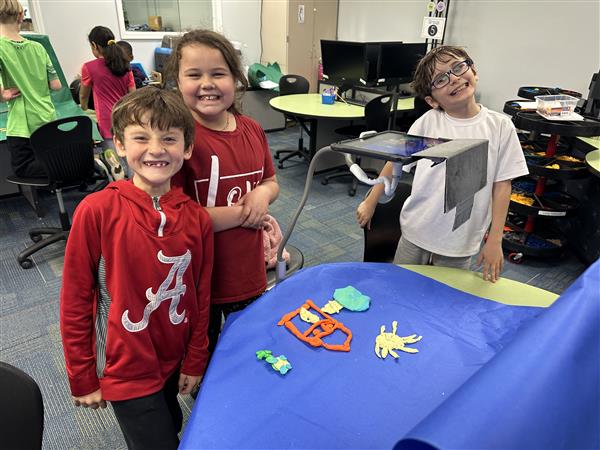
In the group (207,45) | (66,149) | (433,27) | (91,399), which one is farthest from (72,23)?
(91,399)

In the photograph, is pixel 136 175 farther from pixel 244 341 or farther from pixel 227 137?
pixel 244 341

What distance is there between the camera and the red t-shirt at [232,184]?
3.53 ft

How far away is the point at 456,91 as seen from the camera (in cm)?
130

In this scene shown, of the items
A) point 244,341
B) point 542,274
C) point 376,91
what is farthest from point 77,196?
point 542,274

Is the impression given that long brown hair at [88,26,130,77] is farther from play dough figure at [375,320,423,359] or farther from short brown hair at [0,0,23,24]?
play dough figure at [375,320,423,359]

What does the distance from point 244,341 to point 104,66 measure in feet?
8.97

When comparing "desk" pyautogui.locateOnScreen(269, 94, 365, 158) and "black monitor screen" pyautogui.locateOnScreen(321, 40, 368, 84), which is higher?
"black monitor screen" pyautogui.locateOnScreen(321, 40, 368, 84)

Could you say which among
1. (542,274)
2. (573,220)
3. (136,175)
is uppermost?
(136,175)

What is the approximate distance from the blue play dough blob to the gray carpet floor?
0.89 meters

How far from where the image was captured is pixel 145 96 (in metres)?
0.93

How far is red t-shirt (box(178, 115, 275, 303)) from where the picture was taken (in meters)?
1.08

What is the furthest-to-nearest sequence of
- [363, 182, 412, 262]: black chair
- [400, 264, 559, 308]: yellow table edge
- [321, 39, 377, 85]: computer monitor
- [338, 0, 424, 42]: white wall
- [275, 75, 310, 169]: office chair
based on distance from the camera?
[338, 0, 424, 42]: white wall
[275, 75, 310, 169]: office chair
[321, 39, 377, 85]: computer monitor
[363, 182, 412, 262]: black chair
[400, 264, 559, 308]: yellow table edge

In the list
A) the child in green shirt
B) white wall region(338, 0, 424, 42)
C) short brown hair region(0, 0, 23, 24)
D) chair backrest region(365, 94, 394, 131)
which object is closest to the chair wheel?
the child in green shirt

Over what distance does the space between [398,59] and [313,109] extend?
1088 millimetres
